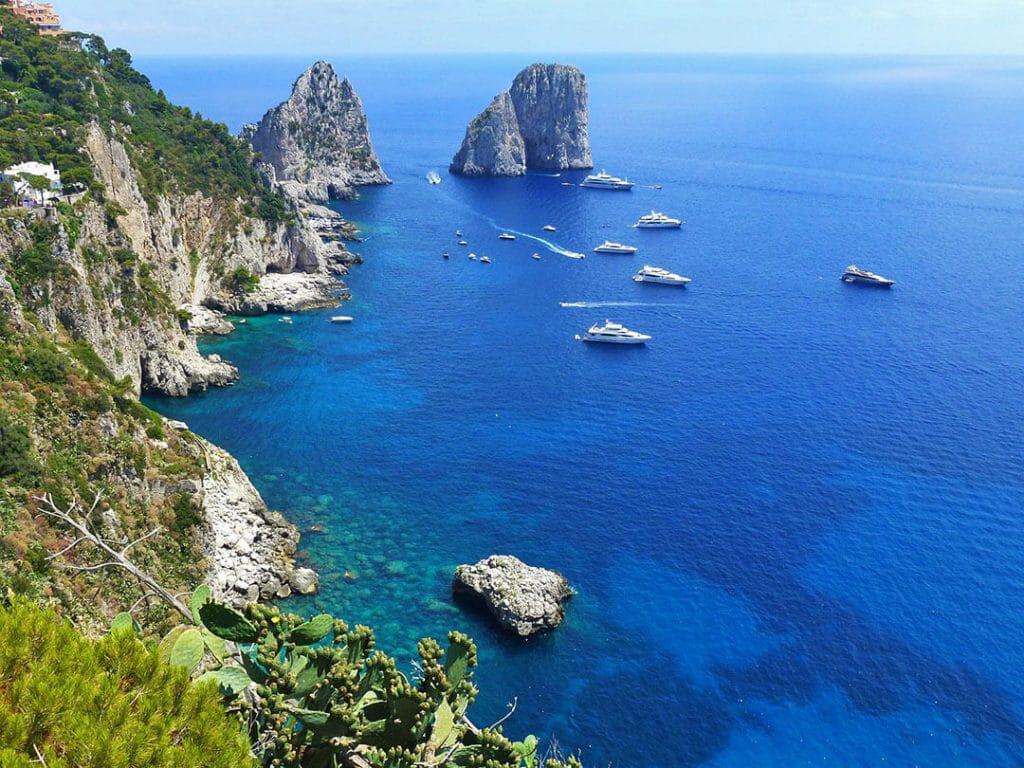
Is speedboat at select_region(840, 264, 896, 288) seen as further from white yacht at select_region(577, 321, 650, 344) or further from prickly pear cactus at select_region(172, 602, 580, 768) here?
prickly pear cactus at select_region(172, 602, 580, 768)

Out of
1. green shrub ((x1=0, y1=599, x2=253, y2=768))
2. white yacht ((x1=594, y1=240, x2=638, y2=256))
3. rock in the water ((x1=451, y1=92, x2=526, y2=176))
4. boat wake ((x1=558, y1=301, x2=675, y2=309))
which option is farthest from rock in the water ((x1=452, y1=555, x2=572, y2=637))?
rock in the water ((x1=451, y1=92, x2=526, y2=176))

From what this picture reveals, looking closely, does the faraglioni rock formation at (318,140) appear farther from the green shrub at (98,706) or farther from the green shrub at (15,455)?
the green shrub at (98,706)

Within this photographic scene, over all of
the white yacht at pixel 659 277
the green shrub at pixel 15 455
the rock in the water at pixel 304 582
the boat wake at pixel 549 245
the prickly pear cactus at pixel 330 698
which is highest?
the prickly pear cactus at pixel 330 698

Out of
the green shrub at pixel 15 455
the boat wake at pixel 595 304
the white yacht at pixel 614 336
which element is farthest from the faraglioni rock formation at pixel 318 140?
the green shrub at pixel 15 455

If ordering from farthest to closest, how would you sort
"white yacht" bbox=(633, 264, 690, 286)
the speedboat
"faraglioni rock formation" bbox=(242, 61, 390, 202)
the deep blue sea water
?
1. "faraglioni rock formation" bbox=(242, 61, 390, 202)
2. "white yacht" bbox=(633, 264, 690, 286)
3. the speedboat
4. the deep blue sea water

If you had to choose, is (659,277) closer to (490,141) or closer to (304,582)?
(304,582)

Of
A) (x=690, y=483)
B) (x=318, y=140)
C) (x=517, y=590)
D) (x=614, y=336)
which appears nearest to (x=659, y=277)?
(x=614, y=336)
